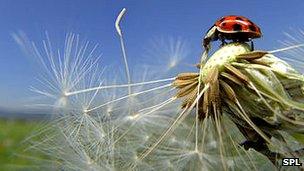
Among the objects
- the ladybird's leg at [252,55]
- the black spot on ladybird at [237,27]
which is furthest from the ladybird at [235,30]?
the ladybird's leg at [252,55]

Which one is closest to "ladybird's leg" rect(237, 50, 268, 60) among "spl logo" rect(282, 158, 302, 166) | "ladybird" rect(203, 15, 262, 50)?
"ladybird" rect(203, 15, 262, 50)

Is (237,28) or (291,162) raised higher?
(237,28)

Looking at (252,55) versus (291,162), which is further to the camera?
(291,162)

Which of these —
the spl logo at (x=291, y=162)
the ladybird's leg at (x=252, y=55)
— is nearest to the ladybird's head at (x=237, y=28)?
the ladybird's leg at (x=252, y=55)

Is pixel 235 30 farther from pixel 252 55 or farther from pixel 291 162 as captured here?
pixel 291 162

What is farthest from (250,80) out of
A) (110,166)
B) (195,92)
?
(110,166)

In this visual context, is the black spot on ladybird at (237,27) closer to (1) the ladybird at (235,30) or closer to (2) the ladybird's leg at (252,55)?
(1) the ladybird at (235,30)

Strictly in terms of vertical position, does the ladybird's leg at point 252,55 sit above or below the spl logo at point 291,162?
above

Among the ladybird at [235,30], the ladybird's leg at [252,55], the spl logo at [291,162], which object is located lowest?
the spl logo at [291,162]

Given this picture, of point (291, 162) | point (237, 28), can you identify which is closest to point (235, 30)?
point (237, 28)

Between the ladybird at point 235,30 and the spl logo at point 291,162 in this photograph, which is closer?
the spl logo at point 291,162
